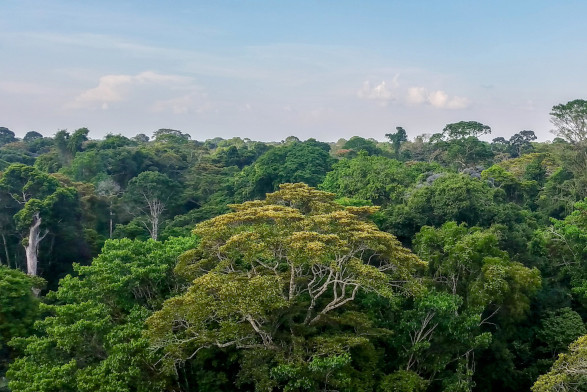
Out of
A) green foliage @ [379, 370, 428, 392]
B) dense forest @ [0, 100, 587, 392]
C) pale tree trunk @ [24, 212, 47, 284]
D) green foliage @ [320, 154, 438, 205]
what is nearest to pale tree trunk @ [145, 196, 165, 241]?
dense forest @ [0, 100, 587, 392]

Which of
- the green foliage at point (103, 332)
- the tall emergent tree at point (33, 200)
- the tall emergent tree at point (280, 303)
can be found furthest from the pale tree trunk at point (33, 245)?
the tall emergent tree at point (280, 303)

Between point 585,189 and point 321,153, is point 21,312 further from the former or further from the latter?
point 585,189

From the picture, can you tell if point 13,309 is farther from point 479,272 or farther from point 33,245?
point 479,272

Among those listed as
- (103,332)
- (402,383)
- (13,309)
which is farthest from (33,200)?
(402,383)

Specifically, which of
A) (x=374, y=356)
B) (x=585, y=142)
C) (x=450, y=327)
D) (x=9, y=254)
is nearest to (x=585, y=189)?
(x=585, y=142)

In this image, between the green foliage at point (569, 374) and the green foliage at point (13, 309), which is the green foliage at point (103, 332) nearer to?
the green foliage at point (13, 309)

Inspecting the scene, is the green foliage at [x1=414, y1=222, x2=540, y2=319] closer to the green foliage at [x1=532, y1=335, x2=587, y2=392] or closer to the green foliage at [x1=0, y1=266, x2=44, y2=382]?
the green foliage at [x1=532, y1=335, x2=587, y2=392]
